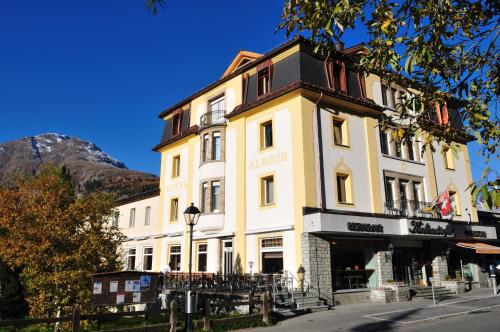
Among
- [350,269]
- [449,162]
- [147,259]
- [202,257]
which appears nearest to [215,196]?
[202,257]

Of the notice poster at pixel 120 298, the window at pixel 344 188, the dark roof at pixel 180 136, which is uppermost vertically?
the dark roof at pixel 180 136

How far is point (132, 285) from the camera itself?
1270cm

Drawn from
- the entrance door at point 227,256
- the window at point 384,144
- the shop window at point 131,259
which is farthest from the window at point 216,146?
the shop window at point 131,259

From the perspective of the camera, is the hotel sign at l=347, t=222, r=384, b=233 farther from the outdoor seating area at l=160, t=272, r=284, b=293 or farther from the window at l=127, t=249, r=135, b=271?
the window at l=127, t=249, r=135, b=271

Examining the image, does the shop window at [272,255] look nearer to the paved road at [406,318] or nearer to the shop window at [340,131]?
the paved road at [406,318]

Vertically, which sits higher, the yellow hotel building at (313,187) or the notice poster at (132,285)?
the yellow hotel building at (313,187)

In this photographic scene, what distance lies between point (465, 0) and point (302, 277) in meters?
13.6

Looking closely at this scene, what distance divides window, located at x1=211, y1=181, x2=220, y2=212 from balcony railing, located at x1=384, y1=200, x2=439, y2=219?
9.49m

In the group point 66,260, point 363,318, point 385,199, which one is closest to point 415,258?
point 385,199

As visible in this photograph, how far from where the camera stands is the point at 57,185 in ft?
Answer: 54.4

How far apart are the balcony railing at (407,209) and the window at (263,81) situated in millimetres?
9292

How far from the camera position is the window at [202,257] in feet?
78.9

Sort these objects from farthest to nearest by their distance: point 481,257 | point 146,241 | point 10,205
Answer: point 146,241, point 481,257, point 10,205

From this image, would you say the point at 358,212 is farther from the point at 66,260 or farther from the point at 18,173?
the point at 18,173
